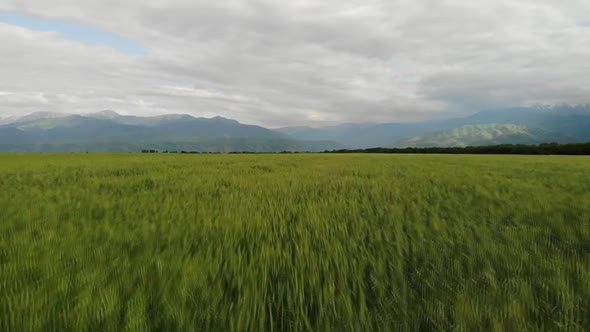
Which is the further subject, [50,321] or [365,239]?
[365,239]

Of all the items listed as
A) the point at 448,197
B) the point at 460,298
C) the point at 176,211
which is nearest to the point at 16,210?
the point at 176,211

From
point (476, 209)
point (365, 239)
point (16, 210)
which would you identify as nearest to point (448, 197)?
point (476, 209)

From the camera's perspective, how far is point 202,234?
269 cm

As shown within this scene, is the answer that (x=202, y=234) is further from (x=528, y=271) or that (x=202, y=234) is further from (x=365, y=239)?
(x=528, y=271)

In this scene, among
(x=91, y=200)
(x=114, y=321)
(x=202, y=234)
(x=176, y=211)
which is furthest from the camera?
(x=91, y=200)

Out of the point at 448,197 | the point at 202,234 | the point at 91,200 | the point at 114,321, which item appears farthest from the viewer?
the point at 448,197

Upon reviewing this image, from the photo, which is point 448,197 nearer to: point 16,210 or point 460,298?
point 460,298

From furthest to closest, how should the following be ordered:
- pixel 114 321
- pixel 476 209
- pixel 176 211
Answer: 1. pixel 476 209
2. pixel 176 211
3. pixel 114 321

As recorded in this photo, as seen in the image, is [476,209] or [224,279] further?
[476,209]

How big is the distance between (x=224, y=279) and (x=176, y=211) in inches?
84.1

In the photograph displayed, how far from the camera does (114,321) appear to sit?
126cm

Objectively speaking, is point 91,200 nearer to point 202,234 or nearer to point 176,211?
point 176,211

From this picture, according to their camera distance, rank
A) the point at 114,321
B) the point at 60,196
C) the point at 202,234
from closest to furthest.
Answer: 1. the point at 114,321
2. the point at 202,234
3. the point at 60,196

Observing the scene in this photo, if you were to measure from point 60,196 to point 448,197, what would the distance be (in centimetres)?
698
